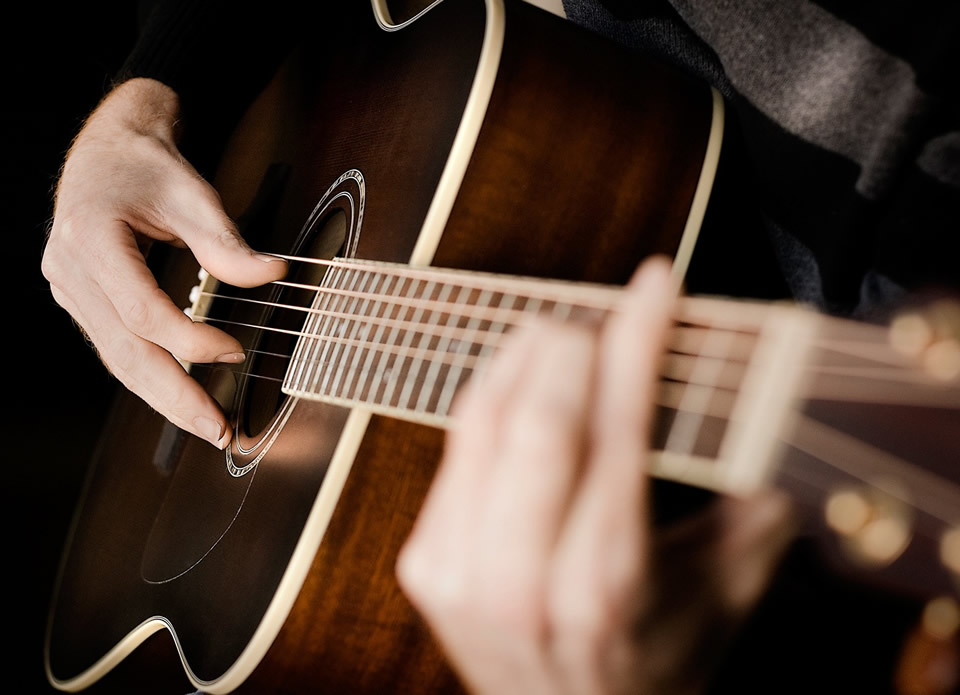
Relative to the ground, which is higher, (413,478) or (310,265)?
(310,265)

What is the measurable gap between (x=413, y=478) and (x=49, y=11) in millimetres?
1426

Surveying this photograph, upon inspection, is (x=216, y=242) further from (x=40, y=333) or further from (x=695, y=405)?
(x=40, y=333)

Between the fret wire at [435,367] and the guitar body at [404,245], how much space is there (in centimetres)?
9

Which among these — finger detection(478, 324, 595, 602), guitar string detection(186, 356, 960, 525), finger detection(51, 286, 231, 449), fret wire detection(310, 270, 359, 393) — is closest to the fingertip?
finger detection(51, 286, 231, 449)

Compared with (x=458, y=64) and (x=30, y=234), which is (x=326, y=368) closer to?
(x=458, y=64)

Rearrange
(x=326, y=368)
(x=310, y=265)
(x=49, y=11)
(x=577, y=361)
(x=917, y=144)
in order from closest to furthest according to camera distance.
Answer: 1. (x=577, y=361)
2. (x=917, y=144)
3. (x=326, y=368)
4. (x=310, y=265)
5. (x=49, y=11)

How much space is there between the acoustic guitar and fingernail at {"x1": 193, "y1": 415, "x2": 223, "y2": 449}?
23mm

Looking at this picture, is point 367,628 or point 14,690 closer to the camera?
point 367,628

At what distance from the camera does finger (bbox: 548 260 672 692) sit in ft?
1.15

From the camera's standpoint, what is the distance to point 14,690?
1464 mm

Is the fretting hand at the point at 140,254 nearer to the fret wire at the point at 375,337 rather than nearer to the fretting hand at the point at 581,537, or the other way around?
the fret wire at the point at 375,337

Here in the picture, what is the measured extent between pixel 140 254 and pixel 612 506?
769mm

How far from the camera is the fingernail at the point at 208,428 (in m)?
0.84

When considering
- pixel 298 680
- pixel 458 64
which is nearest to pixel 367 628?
pixel 298 680
